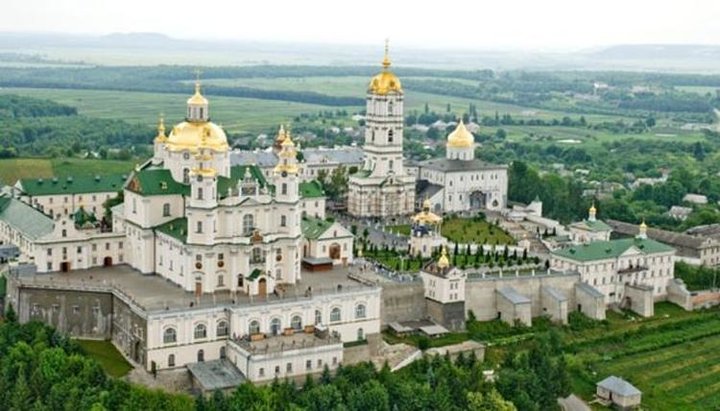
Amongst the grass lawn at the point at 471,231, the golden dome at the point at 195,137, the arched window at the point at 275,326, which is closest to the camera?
the arched window at the point at 275,326

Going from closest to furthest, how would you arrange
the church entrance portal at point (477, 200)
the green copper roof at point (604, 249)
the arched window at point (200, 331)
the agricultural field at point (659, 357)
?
the arched window at point (200, 331) < the agricultural field at point (659, 357) < the green copper roof at point (604, 249) < the church entrance portal at point (477, 200)

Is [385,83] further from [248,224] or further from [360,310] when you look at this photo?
[360,310]

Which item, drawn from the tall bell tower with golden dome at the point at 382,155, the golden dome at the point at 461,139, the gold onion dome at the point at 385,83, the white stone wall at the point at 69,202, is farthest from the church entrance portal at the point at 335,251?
the golden dome at the point at 461,139

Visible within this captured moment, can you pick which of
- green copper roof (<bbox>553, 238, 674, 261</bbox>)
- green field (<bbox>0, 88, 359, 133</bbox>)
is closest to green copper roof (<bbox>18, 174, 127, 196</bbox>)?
green copper roof (<bbox>553, 238, 674, 261</bbox>)

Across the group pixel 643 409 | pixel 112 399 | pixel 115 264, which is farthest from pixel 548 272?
pixel 112 399

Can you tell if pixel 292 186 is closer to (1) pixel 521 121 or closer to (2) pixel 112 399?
(2) pixel 112 399

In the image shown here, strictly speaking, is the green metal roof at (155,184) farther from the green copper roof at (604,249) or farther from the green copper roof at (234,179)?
the green copper roof at (604,249)

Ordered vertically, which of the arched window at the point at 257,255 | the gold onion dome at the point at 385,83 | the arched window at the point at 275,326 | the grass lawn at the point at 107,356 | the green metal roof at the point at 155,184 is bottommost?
the grass lawn at the point at 107,356
